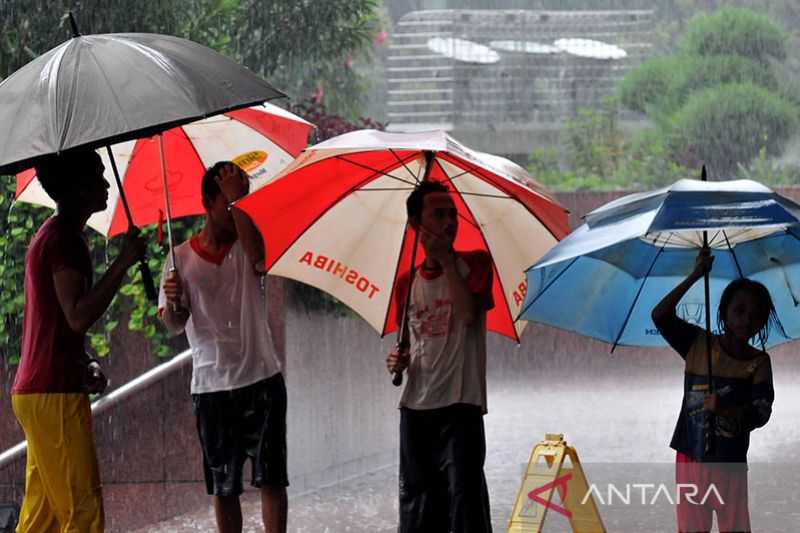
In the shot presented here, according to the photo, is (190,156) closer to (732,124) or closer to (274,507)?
(274,507)

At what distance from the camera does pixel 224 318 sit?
20.1 feet

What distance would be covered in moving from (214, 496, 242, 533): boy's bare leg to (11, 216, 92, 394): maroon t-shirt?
1.01 m

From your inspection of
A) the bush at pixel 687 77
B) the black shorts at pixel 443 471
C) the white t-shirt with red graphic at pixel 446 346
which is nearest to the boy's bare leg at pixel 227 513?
the black shorts at pixel 443 471

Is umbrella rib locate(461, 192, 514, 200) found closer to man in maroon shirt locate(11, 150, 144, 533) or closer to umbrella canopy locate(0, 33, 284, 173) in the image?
umbrella canopy locate(0, 33, 284, 173)

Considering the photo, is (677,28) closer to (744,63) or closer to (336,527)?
(744,63)

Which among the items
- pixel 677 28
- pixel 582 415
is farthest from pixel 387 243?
pixel 677 28

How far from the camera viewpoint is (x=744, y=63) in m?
17.3

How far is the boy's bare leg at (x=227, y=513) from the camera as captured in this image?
6.20m

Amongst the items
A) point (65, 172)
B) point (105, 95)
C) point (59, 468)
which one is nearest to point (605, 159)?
point (65, 172)

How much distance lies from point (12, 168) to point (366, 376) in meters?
4.89

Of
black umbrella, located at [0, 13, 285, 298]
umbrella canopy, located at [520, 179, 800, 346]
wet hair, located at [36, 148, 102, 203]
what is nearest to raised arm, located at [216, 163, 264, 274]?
black umbrella, located at [0, 13, 285, 298]

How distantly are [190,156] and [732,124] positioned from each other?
429 inches

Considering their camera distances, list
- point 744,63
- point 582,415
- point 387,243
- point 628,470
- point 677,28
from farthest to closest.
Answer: point 677,28 < point 744,63 < point 582,415 < point 628,470 < point 387,243

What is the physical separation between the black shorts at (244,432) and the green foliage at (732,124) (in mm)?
11497
